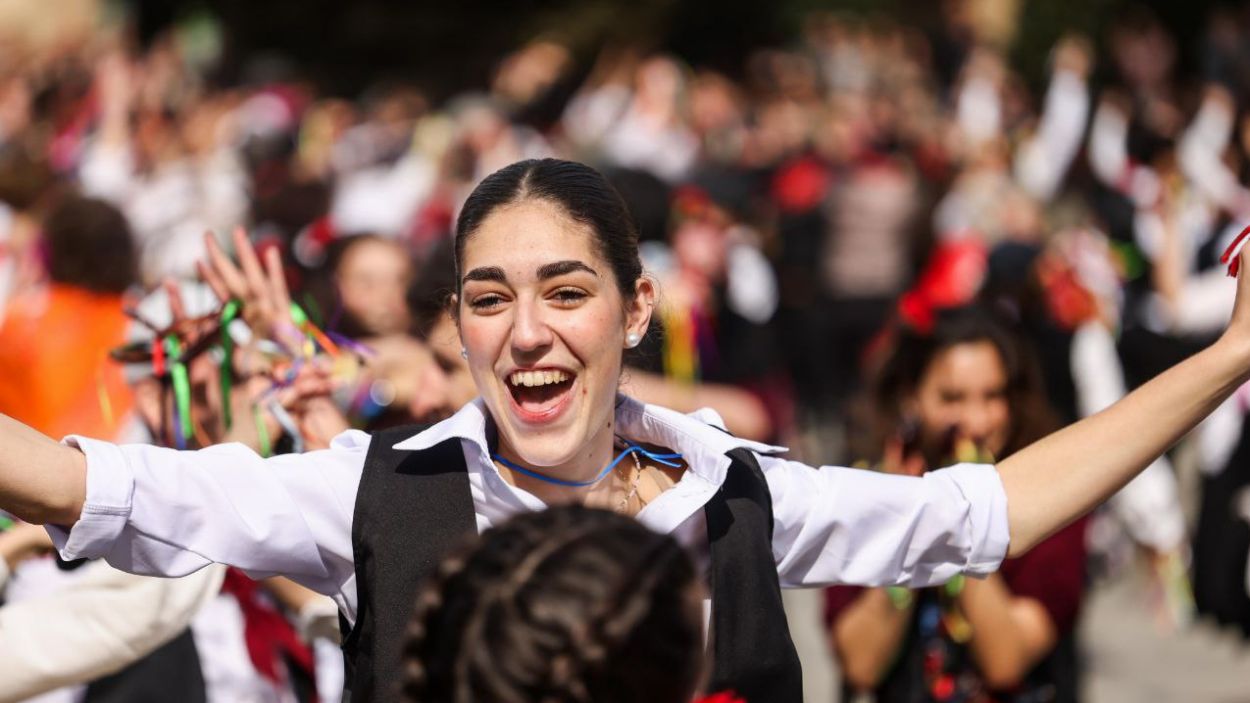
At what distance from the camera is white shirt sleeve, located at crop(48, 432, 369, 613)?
6.73ft

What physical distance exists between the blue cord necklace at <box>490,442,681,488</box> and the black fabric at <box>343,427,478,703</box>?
11 cm

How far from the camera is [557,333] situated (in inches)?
89.8

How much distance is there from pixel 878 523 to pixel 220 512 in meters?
0.97

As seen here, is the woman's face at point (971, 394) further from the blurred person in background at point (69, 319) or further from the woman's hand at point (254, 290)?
the blurred person in background at point (69, 319)

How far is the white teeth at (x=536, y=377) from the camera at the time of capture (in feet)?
7.48

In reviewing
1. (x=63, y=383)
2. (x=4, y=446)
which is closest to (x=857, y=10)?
(x=63, y=383)

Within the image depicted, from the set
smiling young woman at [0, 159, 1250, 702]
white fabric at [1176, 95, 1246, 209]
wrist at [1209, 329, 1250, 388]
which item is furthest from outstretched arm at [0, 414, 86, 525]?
white fabric at [1176, 95, 1246, 209]

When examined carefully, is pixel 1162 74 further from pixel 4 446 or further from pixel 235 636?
pixel 4 446

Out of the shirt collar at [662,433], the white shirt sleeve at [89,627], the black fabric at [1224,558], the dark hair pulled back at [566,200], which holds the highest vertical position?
the dark hair pulled back at [566,200]

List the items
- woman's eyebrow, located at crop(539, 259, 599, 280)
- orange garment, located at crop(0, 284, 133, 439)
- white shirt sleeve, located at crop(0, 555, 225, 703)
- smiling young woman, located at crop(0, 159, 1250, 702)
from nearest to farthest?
smiling young woman, located at crop(0, 159, 1250, 702)
woman's eyebrow, located at crop(539, 259, 599, 280)
white shirt sleeve, located at crop(0, 555, 225, 703)
orange garment, located at crop(0, 284, 133, 439)

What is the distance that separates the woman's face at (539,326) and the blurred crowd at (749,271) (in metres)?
0.49

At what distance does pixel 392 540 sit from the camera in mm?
2178

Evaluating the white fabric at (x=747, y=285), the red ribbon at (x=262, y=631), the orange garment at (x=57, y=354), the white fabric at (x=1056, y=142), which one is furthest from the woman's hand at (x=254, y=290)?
the white fabric at (x=1056, y=142)

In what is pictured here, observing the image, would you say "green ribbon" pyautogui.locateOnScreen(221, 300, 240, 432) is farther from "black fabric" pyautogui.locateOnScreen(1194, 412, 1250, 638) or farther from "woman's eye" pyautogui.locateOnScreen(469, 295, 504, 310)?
"black fabric" pyautogui.locateOnScreen(1194, 412, 1250, 638)
